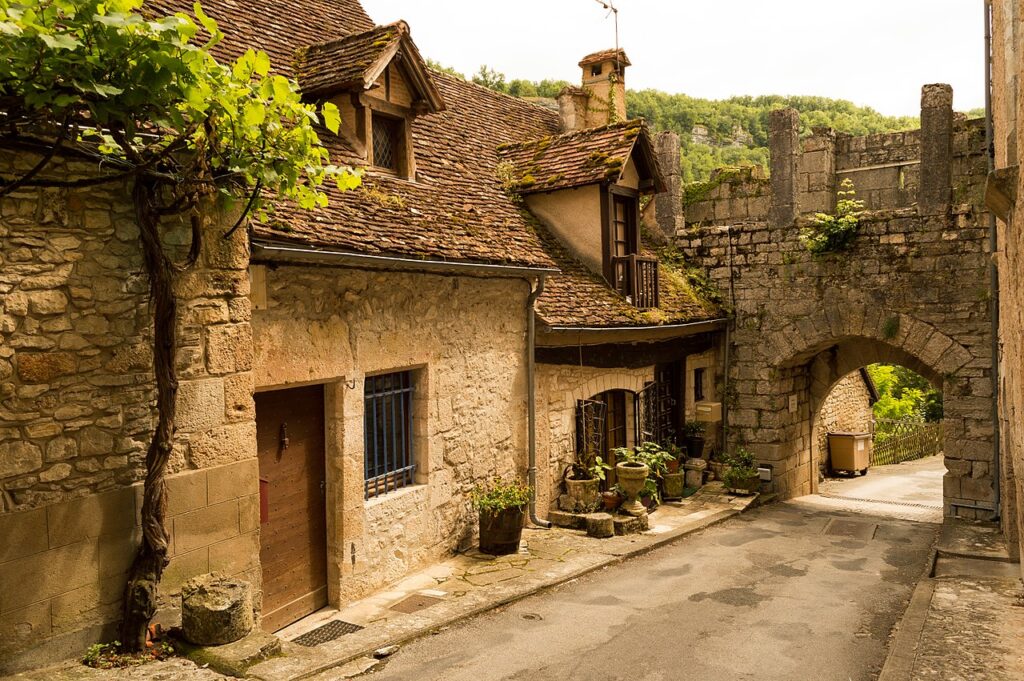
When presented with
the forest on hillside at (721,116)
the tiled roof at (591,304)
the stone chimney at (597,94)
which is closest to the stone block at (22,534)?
the tiled roof at (591,304)

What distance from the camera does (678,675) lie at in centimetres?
576

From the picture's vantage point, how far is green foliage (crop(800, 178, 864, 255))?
40.3 feet

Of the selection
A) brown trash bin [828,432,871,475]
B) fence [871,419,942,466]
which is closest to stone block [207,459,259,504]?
brown trash bin [828,432,871,475]

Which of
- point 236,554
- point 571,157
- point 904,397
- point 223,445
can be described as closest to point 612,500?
point 571,157

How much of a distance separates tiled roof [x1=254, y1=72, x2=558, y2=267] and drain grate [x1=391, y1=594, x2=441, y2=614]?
3.17 meters

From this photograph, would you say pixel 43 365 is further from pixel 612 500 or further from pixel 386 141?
pixel 612 500

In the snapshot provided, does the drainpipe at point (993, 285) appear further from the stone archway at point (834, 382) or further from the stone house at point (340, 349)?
the stone house at point (340, 349)

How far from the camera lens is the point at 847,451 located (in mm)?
17594

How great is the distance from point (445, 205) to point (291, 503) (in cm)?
391

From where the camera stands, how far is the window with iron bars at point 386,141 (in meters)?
8.60

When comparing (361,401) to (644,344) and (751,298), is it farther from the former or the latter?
(751,298)

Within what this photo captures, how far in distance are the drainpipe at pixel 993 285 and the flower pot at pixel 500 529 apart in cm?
715

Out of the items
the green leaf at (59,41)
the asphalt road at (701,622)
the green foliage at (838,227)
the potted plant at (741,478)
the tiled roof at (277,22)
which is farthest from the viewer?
the potted plant at (741,478)

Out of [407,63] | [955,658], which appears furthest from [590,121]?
[955,658]
